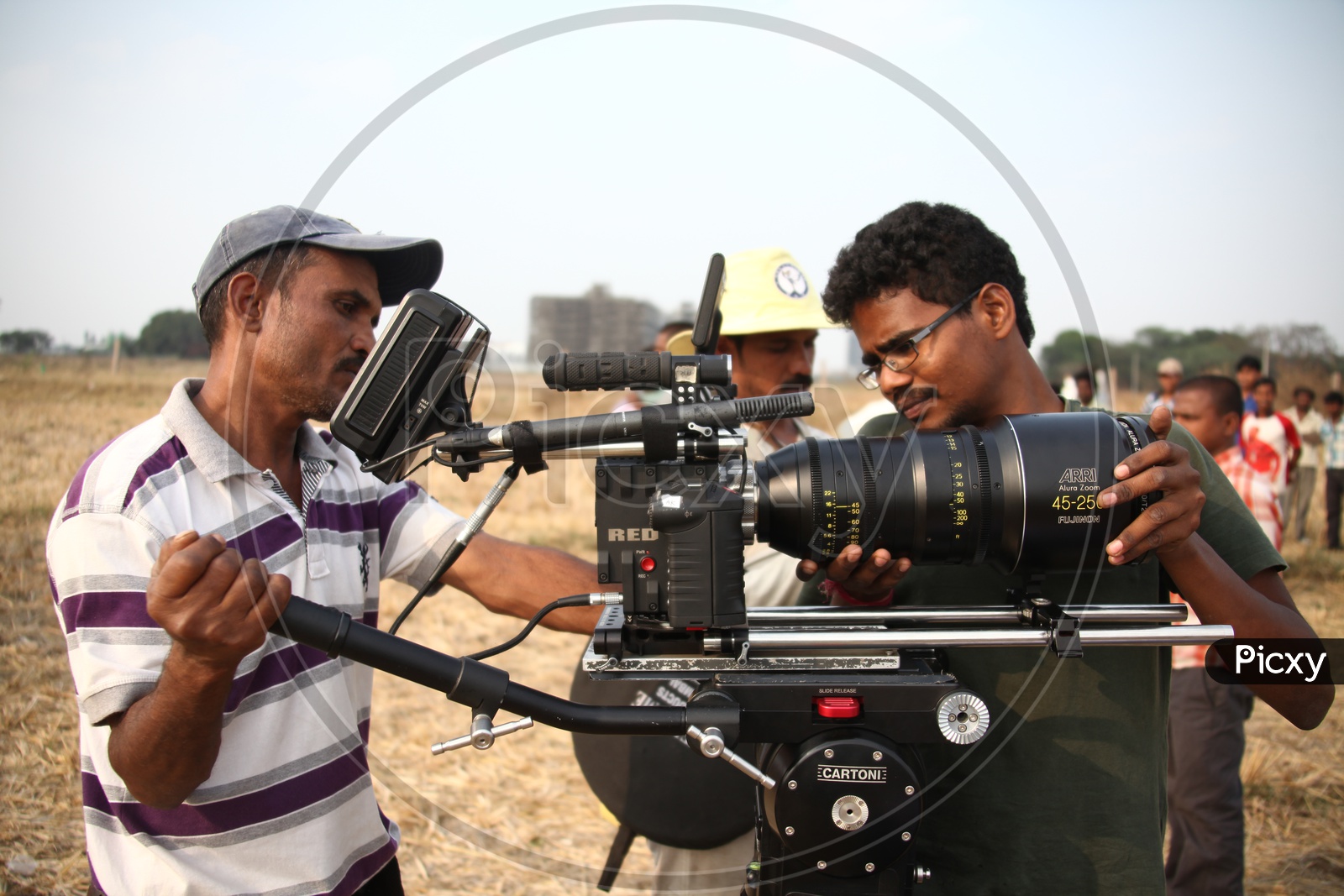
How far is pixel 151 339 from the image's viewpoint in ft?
17.2

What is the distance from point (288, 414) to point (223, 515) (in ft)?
1.04

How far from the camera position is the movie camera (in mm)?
1609

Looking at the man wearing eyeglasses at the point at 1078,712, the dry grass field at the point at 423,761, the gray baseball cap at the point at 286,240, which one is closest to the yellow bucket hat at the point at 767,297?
the dry grass field at the point at 423,761

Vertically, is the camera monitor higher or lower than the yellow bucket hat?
lower

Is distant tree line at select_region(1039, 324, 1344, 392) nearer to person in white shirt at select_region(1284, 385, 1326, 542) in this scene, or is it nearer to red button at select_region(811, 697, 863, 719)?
person in white shirt at select_region(1284, 385, 1326, 542)

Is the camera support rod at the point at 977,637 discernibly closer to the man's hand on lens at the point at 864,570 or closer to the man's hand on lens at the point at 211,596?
the man's hand on lens at the point at 864,570

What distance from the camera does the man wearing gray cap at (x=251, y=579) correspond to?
1.70 metres

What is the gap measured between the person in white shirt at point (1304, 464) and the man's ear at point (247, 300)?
1206 centimetres

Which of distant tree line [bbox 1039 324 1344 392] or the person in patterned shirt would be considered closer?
the person in patterned shirt

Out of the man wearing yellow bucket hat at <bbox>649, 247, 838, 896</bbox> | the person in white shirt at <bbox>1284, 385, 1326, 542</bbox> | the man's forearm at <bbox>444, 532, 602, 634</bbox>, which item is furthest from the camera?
the person in white shirt at <bbox>1284, 385, 1326, 542</bbox>

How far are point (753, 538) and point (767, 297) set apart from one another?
1624 mm

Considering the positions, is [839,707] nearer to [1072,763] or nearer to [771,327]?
[1072,763]

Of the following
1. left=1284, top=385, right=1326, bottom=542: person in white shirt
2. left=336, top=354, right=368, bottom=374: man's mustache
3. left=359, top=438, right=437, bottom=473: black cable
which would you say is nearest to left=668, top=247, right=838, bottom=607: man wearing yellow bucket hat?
left=336, top=354, right=368, bottom=374: man's mustache

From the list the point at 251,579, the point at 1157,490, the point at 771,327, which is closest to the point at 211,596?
the point at 251,579
